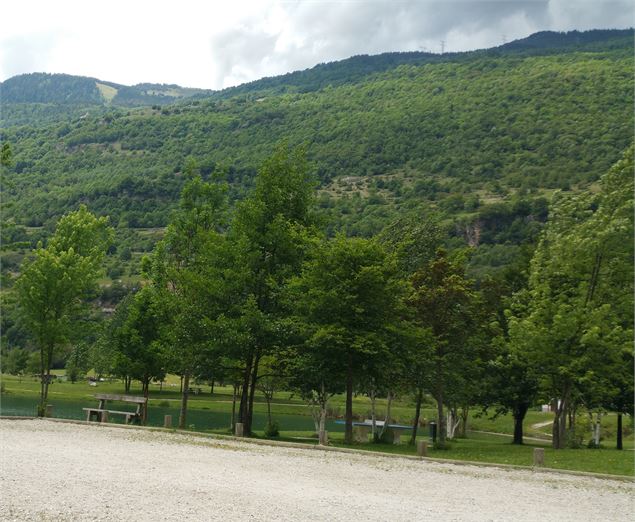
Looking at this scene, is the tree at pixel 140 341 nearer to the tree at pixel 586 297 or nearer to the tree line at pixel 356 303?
the tree line at pixel 356 303

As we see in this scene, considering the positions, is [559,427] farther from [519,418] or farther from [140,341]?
[140,341]

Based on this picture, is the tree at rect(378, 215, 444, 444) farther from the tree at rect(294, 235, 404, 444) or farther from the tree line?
the tree at rect(294, 235, 404, 444)

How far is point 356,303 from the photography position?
28.7m

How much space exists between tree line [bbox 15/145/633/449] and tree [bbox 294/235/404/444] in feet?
0.21

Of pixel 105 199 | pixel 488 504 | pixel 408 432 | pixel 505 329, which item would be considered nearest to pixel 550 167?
pixel 105 199

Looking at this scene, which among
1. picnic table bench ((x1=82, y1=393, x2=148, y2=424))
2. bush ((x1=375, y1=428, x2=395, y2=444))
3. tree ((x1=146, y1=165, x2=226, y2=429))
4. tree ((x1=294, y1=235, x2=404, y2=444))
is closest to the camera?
tree ((x1=294, y1=235, x2=404, y2=444))

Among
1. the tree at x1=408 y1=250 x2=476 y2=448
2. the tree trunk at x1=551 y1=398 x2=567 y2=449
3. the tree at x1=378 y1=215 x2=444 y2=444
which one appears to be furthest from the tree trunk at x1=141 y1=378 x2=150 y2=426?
the tree trunk at x1=551 y1=398 x2=567 y2=449

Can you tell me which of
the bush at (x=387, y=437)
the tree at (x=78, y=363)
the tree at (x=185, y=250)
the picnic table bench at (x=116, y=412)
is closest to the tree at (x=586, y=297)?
the bush at (x=387, y=437)

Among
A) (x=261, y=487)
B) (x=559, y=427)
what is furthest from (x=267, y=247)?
(x=261, y=487)

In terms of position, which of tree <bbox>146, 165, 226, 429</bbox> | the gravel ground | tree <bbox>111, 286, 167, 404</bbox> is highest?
tree <bbox>146, 165, 226, 429</bbox>

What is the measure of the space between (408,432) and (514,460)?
3088 cm

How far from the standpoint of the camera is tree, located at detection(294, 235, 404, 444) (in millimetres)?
28312

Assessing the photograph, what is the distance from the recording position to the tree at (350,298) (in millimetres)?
28312

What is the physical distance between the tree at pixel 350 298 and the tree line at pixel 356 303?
6 centimetres
